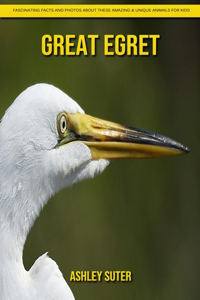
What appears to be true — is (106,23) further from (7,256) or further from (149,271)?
(7,256)

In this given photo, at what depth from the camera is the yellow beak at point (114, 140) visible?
1455 mm

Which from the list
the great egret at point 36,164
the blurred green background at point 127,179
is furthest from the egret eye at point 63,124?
the blurred green background at point 127,179

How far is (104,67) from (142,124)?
1.46ft

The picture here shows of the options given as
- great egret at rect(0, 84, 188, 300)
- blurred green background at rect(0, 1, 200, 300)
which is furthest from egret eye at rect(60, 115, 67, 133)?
blurred green background at rect(0, 1, 200, 300)

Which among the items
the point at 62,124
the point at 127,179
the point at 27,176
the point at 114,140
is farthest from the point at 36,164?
the point at 127,179

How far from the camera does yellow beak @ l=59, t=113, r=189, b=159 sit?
146cm

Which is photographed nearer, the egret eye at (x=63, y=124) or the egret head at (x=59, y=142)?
the egret head at (x=59, y=142)

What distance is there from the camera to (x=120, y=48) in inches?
95.4

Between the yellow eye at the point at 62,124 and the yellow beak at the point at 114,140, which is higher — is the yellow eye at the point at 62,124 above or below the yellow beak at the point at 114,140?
above

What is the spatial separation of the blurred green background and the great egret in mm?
1558

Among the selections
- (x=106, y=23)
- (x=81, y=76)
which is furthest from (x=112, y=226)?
(x=106, y=23)

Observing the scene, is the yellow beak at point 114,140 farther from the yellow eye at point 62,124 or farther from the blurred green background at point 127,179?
the blurred green background at point 127,179

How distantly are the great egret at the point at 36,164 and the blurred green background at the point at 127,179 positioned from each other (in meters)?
1.56

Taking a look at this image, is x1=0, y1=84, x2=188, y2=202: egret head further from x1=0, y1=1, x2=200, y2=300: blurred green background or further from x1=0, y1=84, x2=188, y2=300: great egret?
x1=0, y1=1, x2=200, y2=300: blurred green background
